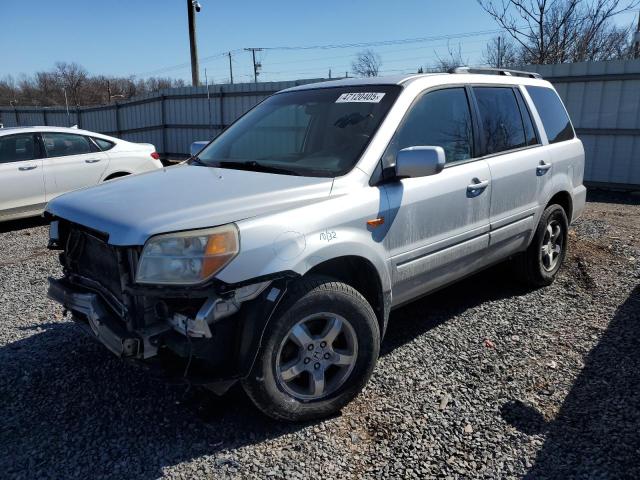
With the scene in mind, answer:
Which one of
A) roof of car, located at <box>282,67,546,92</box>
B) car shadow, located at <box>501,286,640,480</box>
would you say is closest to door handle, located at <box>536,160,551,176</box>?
roof of car, located at <box>282,67,546,92</box>

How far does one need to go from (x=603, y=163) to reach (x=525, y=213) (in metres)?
7.16

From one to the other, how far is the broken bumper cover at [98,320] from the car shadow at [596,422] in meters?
1.99

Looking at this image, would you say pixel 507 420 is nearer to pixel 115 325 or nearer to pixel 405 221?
pixel 405 221

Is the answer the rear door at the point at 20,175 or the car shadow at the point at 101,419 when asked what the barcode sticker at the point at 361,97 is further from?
the rear door at the point at 20,175

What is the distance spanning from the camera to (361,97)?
369 cm

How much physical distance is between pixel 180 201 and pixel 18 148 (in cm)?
645

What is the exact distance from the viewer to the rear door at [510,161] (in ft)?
13.7

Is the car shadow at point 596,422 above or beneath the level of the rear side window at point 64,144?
beneath

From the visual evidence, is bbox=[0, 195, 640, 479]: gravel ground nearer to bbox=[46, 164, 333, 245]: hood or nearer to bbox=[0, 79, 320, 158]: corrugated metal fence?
bbox=[46, 164, 333, 245]: hood

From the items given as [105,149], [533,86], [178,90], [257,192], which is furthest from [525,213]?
[178,90]

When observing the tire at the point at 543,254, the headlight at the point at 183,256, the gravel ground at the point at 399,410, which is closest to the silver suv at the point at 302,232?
the headlight at the point at 183,256

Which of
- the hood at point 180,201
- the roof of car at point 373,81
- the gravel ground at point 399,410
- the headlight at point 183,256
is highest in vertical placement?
the roof of car at point 373,81

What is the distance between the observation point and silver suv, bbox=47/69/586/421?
260 centimetres

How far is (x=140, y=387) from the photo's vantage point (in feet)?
11.2
